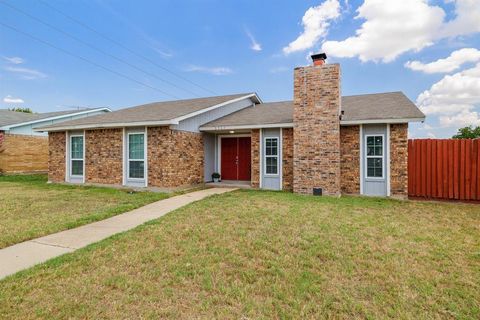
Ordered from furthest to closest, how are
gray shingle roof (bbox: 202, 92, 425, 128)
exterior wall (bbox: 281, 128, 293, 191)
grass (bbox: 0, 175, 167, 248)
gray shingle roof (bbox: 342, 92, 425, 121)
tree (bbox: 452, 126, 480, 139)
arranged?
tree (bbox: 452, 126, 480, 139), exterior wall (bbox: 281, 128, 293, 191), gray shingle roof (bbox: 202, 92, 425, 128), gray shingle roof (bbox: 342, 92, 425, 121), grass (bbox: 0, 175, 167, 248)

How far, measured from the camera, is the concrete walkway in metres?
4.21

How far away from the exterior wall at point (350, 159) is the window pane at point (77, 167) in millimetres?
11133

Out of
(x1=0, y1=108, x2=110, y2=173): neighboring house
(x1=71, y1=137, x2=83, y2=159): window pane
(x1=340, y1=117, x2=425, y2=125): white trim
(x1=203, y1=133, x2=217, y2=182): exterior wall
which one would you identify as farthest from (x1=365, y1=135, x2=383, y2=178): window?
(x1=0, y1=108, x2=110, y2=173): neighboring house

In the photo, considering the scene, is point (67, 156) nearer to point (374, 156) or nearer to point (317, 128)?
point (317, 128)

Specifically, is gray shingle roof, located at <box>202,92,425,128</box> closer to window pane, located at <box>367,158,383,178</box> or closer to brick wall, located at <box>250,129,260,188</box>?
brick wall, located at <box>250,129,260,188</box>

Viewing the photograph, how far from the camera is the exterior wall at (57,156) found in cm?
1345

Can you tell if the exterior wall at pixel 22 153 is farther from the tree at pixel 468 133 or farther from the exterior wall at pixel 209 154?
the tree at pixel 468 133

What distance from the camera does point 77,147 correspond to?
13109 mm

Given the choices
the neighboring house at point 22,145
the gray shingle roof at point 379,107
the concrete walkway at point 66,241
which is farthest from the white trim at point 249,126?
the neighboring house at point 22,145

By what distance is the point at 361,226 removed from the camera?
6012 mm

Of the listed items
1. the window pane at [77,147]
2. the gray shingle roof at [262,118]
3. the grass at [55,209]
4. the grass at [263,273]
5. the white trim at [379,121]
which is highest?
the gray shingle roof at [262,118]

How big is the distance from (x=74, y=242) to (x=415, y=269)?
5.44m

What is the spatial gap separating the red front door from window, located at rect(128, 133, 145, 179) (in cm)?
386

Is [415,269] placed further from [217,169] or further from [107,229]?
[217,169]
